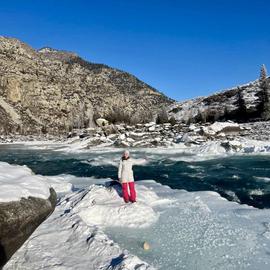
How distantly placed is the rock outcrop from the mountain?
2797 inches

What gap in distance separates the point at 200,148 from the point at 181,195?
2369cm

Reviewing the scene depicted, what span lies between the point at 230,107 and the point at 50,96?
228 ft

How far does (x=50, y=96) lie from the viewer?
135m

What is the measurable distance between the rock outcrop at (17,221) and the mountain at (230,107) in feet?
233

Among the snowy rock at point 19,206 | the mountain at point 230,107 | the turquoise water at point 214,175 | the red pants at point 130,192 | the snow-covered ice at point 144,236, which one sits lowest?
the turquoise water at point 214,175

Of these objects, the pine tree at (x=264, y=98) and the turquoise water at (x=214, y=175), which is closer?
the turquoise water at (x=214, y=175)

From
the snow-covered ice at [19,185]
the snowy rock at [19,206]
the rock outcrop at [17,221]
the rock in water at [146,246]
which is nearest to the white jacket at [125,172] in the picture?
the snowy rock at [19,206]

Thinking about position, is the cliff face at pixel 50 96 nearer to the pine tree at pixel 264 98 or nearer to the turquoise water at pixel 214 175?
the pine tree at pixel 264 98

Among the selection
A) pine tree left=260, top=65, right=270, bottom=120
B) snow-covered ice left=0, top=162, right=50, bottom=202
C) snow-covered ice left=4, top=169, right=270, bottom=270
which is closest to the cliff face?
pine tree left=260, top=65, right=270, bottom=120

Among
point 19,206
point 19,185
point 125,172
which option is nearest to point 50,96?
point 125,172

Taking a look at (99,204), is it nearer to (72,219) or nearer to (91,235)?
(72,219)

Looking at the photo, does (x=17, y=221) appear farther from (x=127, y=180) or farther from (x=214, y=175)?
(x=214, y=175)

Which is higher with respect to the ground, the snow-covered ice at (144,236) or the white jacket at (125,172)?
the white jacket at (125,172)

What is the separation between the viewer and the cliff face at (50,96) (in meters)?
120
